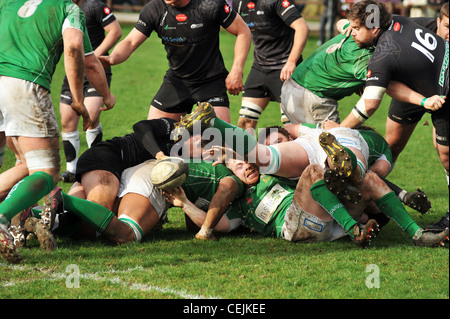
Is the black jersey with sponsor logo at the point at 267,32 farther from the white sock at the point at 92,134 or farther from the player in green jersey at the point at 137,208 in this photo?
the player in green jersey at the point at 137,208

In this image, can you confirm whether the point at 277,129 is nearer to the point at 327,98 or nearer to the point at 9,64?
the point at 327,98

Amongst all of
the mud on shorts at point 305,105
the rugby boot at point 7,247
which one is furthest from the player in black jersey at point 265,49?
the rugby boot at point 7,247

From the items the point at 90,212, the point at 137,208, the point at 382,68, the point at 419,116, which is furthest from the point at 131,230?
the point at 419,116

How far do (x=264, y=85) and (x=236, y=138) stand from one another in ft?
10.2

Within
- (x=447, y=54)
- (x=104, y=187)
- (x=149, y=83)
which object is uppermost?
(x=447, y=54)

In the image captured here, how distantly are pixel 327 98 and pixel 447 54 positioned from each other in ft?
4.42

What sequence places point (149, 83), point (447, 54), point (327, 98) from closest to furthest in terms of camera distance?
point (447, 54)
point (327, 98)
point (149, 83)

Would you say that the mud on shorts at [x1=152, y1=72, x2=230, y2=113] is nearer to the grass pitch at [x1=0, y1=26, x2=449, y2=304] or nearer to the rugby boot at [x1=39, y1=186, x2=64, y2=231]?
the grass pitch at [x1=0, y1=26, x2=449, y2=304]

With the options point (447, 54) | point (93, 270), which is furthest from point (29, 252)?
point (447, 54)

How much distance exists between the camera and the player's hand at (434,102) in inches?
222

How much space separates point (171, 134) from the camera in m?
5.96

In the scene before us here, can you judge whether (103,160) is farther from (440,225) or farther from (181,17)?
(440,225)

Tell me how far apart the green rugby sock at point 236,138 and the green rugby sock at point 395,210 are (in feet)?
3.79

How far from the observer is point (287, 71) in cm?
755
